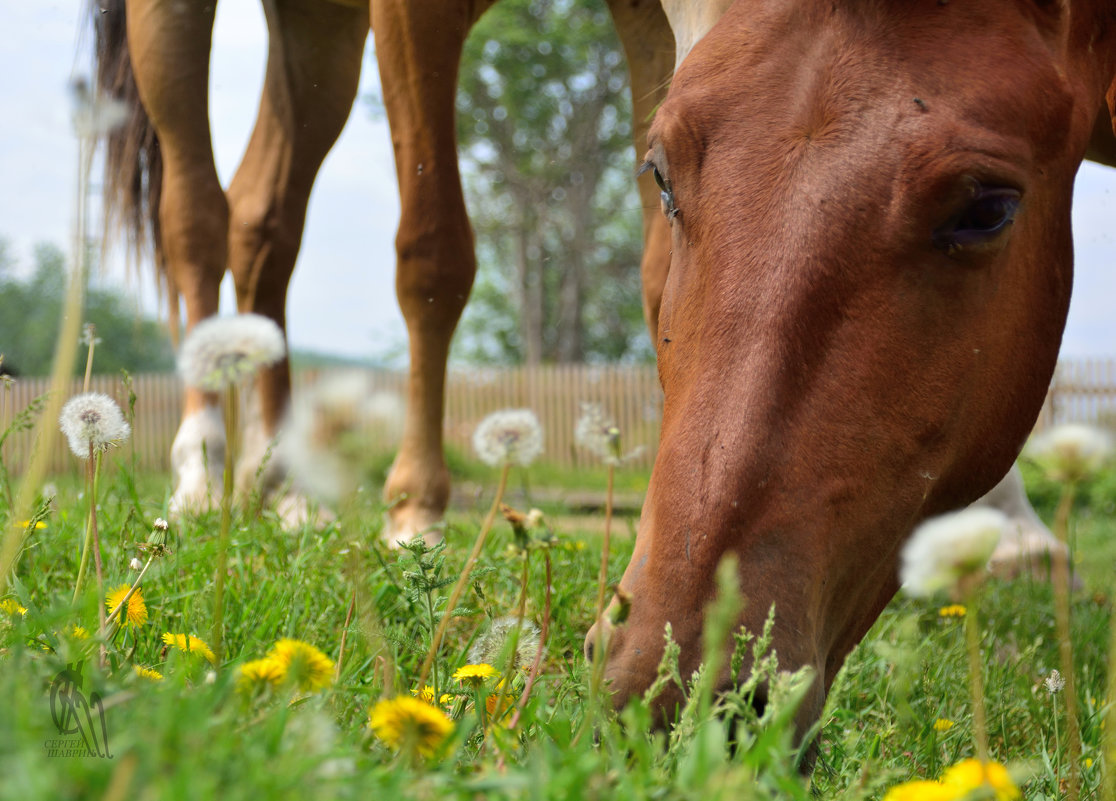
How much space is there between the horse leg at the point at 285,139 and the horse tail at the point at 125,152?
0.76 metres

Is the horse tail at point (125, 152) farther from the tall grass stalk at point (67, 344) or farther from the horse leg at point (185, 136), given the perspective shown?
the tall grass stalk at point (67, 344)

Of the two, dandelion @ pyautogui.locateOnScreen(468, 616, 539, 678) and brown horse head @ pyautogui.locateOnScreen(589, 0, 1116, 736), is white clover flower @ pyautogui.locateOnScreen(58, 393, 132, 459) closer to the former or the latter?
dandelion @ pyautogui.locateOnScreen(468, 616, 539, 678)

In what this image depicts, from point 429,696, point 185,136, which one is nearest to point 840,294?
point 429,696

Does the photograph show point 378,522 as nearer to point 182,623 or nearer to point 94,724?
point 182,623

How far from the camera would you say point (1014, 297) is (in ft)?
6.11

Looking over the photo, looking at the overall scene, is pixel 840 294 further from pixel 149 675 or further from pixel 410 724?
pixel 149 675

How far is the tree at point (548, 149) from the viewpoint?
24.7m

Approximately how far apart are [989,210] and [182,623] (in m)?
1.62

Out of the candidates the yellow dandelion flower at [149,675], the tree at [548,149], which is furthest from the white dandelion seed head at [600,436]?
the tree at [548,149]

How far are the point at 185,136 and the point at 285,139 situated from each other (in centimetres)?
60

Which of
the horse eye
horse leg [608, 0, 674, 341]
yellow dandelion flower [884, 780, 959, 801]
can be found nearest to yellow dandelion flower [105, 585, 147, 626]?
yellow dandelion flower [884, 780, 959, 801]

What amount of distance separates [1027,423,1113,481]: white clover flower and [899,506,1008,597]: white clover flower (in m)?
0.25

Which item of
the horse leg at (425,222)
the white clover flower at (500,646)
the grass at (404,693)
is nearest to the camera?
the grass at (404,693)

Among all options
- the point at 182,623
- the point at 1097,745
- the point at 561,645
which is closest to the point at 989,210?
the point at 1097,745
